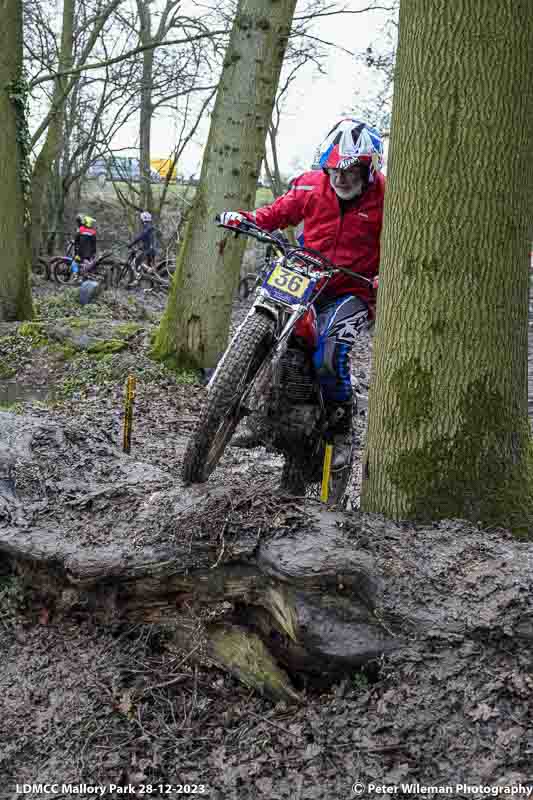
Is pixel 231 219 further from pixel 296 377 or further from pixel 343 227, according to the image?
pixel 296 377

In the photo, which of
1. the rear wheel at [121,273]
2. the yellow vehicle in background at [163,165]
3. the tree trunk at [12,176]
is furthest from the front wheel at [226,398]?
the yellow vehicle in background at [163,165]

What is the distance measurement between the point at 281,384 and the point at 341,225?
3.03ft

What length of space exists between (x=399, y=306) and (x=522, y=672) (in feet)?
4.99

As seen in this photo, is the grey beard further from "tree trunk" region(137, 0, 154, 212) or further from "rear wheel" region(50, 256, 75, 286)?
"tree trunk" region(137, 0, 154, 212)

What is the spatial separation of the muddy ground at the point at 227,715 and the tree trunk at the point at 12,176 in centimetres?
849

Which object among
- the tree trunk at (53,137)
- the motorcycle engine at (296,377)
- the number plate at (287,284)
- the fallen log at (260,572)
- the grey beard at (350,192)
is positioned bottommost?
the fallen log at (260,572)

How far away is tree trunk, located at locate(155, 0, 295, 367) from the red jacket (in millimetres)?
4217

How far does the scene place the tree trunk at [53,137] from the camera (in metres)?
19.5

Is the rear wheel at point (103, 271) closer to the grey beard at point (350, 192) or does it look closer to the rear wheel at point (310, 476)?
the rear wheel at point (310, 476)

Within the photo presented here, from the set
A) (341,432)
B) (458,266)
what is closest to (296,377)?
(341,432)

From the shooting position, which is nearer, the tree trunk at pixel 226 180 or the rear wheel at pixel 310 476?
the rear wheel at pixel 310 476

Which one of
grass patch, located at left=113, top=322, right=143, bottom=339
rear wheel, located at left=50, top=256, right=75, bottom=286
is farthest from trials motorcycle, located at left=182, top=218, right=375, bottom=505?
rear wheel, located at left=50, top=256, right=75, bottom=286

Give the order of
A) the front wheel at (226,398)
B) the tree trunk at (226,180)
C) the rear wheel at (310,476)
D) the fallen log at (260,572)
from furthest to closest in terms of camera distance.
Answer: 1. the tree trunk at (226,180)
2. the rear wheel at (310,476)
3. the front wheel at (226,398)
4. the fallen log at (260,572)

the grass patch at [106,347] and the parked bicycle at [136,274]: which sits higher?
the parked bicycle at [136,274]
